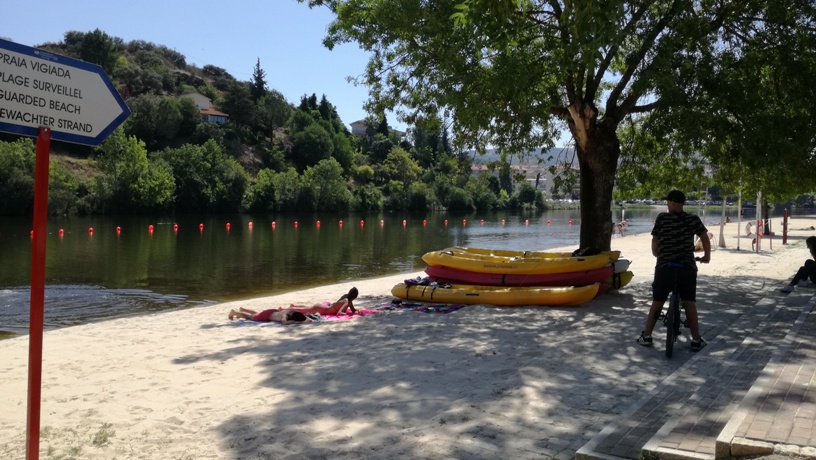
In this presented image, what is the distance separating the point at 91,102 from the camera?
3875 millimetres

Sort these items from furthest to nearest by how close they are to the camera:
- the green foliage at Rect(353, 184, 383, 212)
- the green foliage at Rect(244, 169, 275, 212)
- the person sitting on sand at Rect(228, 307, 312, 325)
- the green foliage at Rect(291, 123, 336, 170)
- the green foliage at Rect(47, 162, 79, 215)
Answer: the green foliage at Rect(291, 123, 336, 170) < the green foliage at Rect(353, 184, 383, 212) < the green foliage at Rect(244, 169, 275, 212) < the green foliage at Rect(47, 162, 79, 215) < the person sitting on sand at Rect(228, 307, 312, 325)

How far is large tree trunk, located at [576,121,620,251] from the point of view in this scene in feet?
42.1

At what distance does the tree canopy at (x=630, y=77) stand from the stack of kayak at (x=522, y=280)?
1.50 metres

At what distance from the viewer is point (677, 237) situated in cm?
727

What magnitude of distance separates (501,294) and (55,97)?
8714 millimetres

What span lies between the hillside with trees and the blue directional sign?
37.9 m

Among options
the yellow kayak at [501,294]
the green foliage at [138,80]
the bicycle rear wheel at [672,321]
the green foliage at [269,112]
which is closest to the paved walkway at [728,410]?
the bicycle rear wheel at [672,321]

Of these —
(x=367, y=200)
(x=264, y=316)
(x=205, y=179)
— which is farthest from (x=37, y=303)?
(x=367, y=200)

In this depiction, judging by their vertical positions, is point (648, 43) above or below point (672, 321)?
above

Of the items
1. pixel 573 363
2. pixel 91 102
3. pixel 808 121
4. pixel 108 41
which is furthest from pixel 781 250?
pixel 108 41

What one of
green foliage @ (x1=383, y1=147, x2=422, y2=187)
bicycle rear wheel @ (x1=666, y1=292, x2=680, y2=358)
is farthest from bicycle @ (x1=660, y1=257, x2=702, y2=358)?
green foliage @ (x1=383, y1=147, x2=422, y2=187)

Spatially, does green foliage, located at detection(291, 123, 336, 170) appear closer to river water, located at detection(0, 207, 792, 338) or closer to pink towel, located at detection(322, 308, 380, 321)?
river water, located at detection(0, 207, 792, 338)

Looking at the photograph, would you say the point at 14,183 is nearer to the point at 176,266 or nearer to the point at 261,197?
the point at 261,197

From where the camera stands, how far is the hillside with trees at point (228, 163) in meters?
70.1
